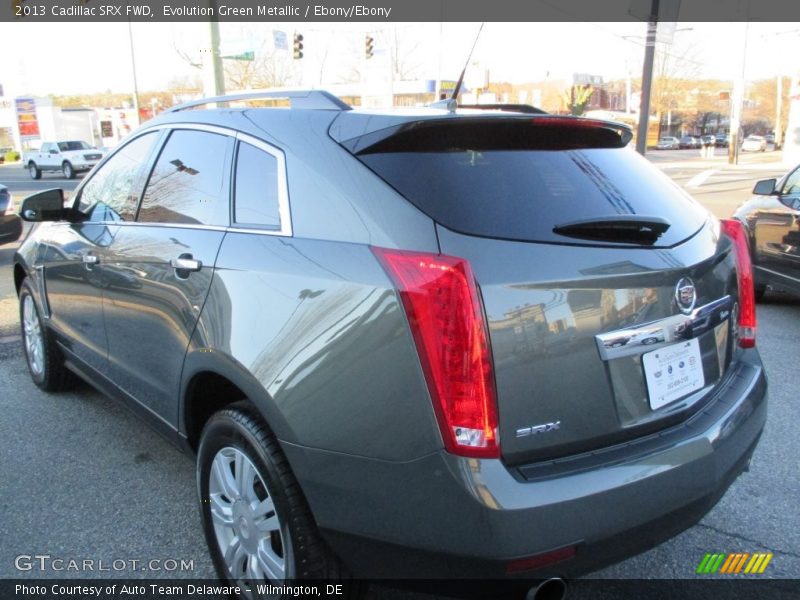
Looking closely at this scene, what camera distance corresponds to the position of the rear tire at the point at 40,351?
4.24 m

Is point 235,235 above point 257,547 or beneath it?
above

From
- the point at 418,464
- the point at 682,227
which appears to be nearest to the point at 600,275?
the point at 682,227

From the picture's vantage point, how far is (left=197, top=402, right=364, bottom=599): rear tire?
2051 millimetres

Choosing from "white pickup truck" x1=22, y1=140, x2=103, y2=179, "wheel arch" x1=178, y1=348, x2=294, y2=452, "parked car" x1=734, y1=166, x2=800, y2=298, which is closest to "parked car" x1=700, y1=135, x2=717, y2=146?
"white pickup truck" x1=22, y1=140, x2=103, y2=179

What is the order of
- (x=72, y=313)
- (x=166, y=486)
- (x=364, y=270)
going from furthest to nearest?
(x=72, y=313) → (x=166, y=486) → (x=364, y=270)

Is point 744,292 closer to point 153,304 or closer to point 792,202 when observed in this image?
point 153,304

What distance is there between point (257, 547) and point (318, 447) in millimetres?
556

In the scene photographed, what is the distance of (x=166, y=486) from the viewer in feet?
10.9

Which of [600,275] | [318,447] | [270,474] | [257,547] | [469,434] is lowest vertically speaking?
[257,547]

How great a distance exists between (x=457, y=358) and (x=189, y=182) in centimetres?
159

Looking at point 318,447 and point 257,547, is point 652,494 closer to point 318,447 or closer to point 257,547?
point 318,447

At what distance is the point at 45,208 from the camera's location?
3.72m

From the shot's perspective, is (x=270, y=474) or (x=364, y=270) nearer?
(x=364, y=270)

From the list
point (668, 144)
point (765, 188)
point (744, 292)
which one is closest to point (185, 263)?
point (744, 292)
